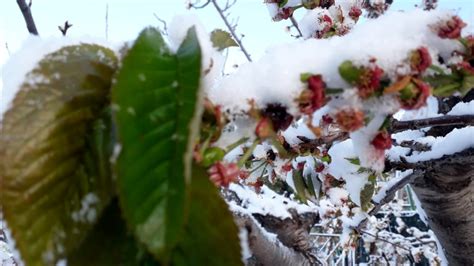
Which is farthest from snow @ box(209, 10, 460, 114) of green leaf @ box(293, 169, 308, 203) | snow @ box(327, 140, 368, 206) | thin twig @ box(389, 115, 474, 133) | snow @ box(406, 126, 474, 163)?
green leaf @ box(293, 169, 308, 203)

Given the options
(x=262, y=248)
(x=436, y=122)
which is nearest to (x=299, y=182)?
(x=262, y=248)

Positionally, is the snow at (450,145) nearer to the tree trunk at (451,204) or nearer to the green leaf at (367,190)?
the tree trunk at (451,204)

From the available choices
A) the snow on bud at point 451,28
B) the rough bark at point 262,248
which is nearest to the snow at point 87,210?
the snow on bud at point 451,28

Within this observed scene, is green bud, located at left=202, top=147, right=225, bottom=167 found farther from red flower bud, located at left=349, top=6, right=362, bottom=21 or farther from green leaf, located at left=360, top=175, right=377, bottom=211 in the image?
red flower bud, located at left=349, top=6, right=362, bottom=21

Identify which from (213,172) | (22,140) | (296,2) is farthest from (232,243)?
(296,2)

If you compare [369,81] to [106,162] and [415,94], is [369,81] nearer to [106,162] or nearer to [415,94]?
[415,94]

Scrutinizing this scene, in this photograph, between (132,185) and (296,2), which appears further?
(296,2)

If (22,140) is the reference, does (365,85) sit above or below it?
below

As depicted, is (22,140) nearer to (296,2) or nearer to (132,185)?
(132,185)
